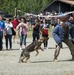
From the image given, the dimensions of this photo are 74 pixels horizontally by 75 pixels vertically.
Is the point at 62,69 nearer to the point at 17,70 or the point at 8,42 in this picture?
the point at 17,70

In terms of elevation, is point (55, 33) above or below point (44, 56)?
above

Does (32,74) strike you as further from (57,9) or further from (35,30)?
(57,9)

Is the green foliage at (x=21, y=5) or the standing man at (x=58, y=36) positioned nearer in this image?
the standing man at (x=58, y=36)

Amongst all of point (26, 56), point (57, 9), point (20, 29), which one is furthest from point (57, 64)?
point (57, 9)

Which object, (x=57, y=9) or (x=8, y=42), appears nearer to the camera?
(x=8, y=42)

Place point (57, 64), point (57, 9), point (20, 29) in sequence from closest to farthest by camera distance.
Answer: point (57, 64) < point (20, 29) < point (57, 9)

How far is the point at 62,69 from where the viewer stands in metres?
14.3

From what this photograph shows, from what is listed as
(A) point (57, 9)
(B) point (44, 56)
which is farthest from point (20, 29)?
(A) point (57, 9)

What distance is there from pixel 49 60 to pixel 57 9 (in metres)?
42.8

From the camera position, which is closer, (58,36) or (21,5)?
(58,36)

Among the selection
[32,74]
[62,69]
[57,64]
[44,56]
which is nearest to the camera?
[32,74]

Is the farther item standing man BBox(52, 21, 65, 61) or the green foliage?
the green foliage

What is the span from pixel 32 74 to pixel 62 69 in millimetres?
1432

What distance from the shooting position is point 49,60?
17172 mm
